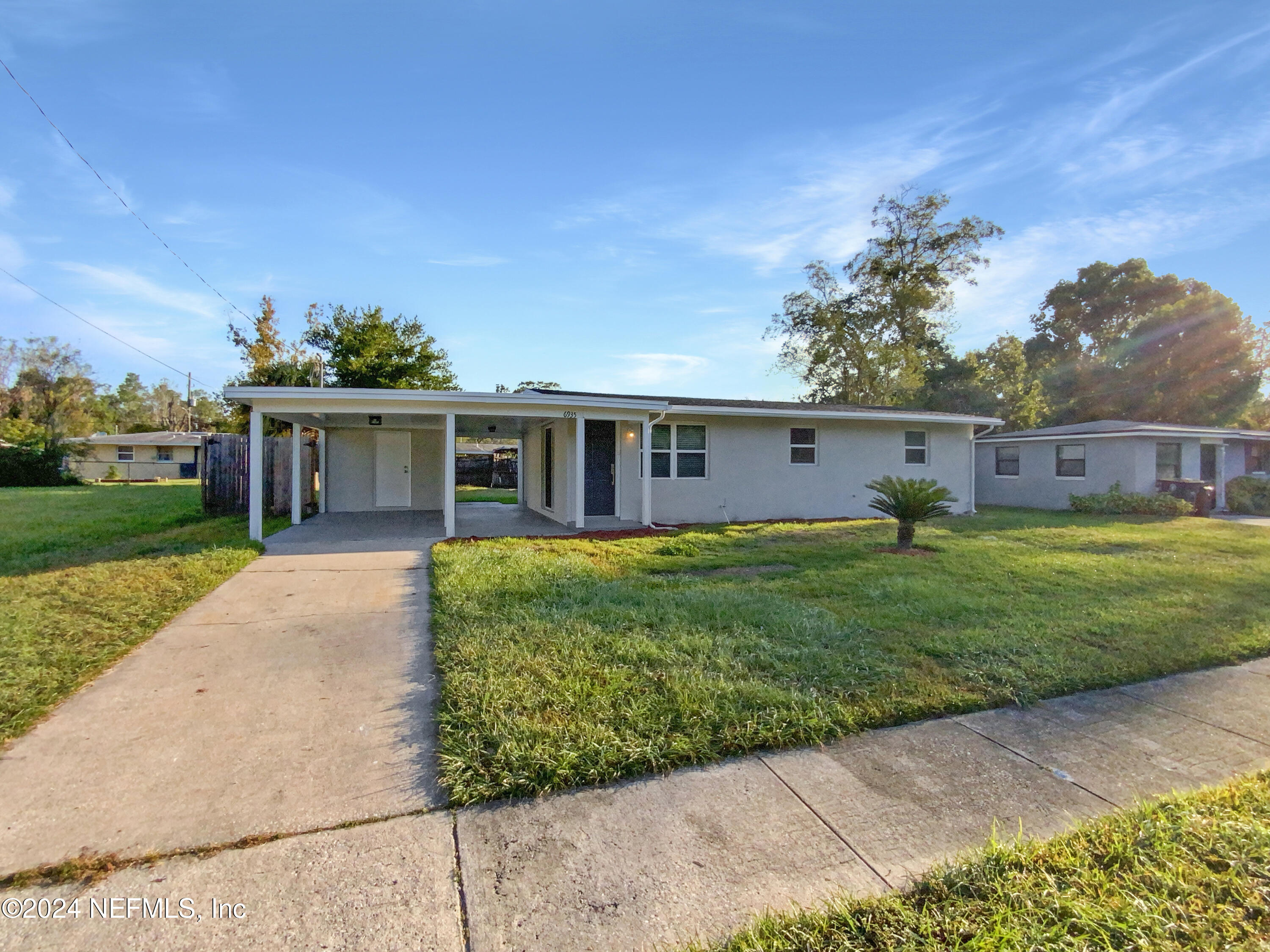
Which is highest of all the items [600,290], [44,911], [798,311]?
[798,311]

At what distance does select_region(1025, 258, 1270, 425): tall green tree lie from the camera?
83.4 ft

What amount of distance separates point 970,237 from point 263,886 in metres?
33.4

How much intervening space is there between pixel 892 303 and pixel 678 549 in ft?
82.0

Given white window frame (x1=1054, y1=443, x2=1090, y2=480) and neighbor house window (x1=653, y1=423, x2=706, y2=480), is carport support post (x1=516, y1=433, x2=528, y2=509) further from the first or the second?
white window frame (x1=1054, y1=443, x2=1090, y2=480)

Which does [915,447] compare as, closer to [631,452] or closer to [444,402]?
[631,452]

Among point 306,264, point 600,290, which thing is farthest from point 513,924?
point 306,264

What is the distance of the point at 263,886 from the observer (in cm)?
201

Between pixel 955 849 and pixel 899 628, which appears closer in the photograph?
pixel 955 849

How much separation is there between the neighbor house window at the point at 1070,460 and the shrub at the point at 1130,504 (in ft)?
3.55

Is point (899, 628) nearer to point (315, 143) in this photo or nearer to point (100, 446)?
point (315, 143)

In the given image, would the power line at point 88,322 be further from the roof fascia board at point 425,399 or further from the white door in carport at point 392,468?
the roof fascia board at point 425,399

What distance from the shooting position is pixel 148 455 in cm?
3484

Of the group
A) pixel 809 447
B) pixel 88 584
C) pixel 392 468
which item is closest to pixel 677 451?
pixel 809 447

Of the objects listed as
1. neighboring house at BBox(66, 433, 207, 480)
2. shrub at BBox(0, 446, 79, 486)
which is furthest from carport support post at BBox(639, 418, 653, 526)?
neighboring house at BBox(66, 433, 207, 480)
